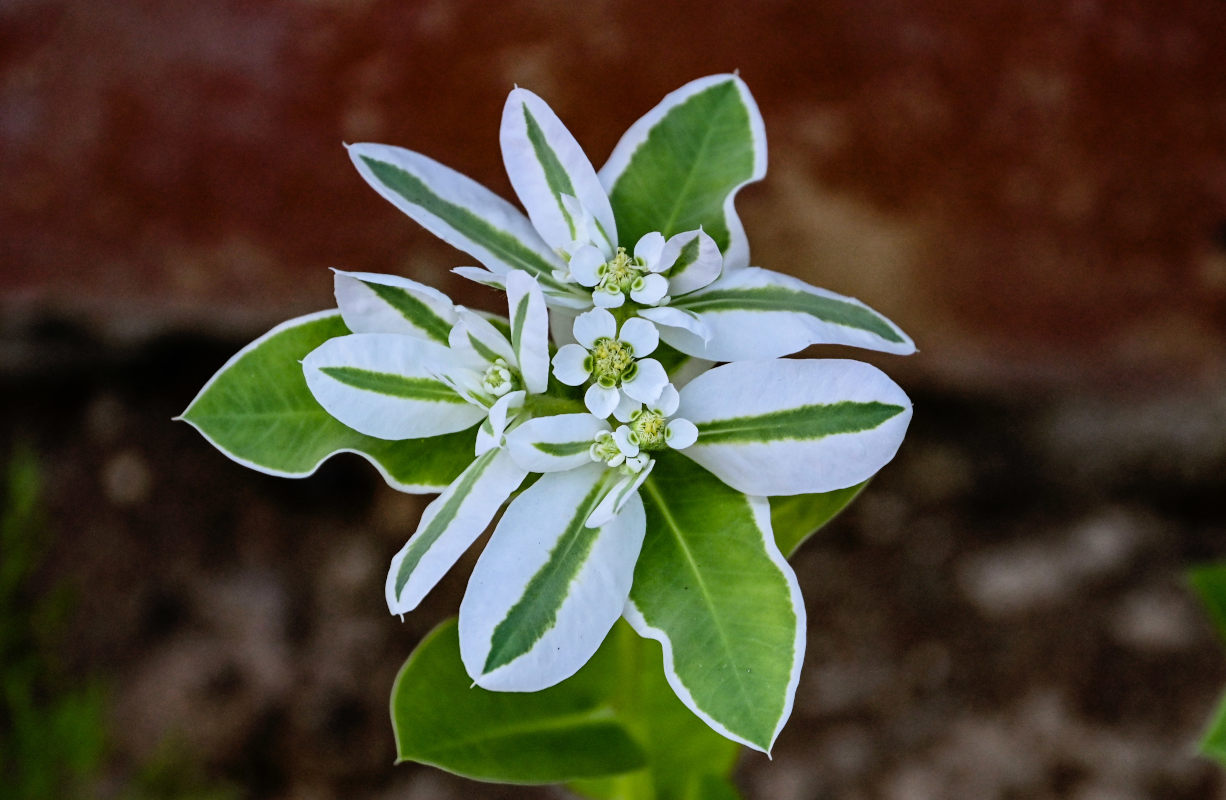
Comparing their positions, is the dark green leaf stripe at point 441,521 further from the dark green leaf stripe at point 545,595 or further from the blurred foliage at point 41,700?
the blurred foliage at point 41,700

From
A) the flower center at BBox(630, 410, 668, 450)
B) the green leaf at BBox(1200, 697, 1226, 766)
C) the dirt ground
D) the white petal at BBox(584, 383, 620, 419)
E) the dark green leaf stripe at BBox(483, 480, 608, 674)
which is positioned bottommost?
the dirt ground

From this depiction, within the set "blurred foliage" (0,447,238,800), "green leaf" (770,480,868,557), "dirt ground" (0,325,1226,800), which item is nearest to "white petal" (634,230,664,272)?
"green leaf" (770,480,868,557)

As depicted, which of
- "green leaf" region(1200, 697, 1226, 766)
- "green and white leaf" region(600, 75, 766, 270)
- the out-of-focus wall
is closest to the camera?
"green and white leaf" region(600, 75, 766, 270)

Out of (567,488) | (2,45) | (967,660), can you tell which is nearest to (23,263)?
(2,45)

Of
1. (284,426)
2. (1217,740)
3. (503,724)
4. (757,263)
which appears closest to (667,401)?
(284,426)

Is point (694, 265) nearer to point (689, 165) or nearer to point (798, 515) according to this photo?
point (689, 165)

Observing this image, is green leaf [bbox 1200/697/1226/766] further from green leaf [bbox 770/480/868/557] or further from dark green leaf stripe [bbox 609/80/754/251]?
dark green leaf stripe [bbox 609/80/754/251]
